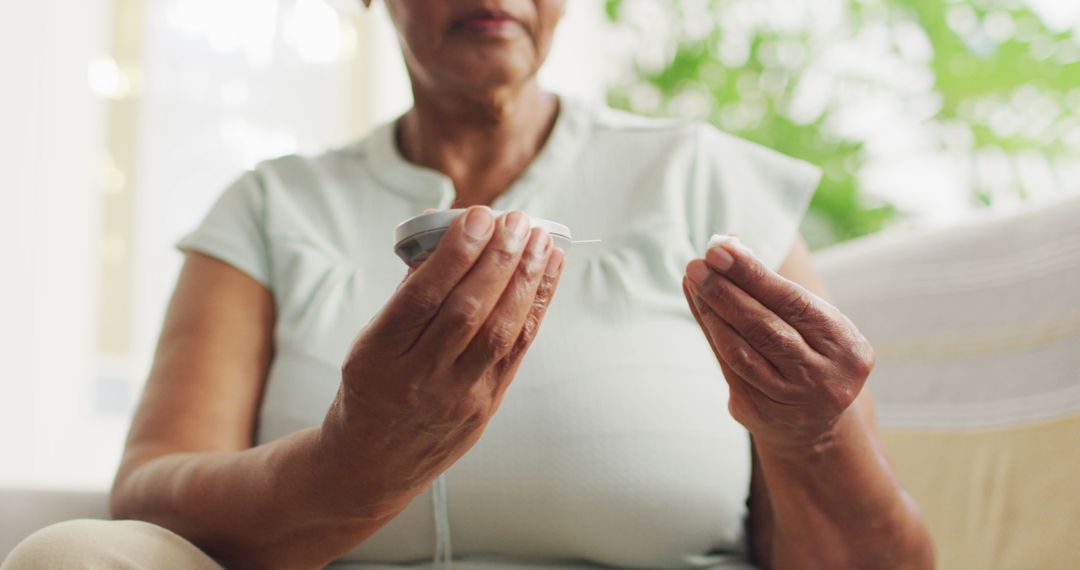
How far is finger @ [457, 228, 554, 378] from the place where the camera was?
593 millimetres

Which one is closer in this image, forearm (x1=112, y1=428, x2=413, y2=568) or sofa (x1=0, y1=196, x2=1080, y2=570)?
forearm (x1=112, y1=428, x2=413, y2=568)

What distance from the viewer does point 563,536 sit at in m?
0.85

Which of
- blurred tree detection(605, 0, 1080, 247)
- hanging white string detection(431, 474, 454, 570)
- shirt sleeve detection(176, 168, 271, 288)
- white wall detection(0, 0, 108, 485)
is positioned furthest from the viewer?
white wall detection(0, 0, 108, 485)

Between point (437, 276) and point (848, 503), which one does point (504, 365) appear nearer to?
point (437, 276)

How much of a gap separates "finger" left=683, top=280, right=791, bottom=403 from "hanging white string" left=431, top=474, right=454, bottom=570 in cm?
30

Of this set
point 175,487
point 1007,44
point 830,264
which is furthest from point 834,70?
point 175,487

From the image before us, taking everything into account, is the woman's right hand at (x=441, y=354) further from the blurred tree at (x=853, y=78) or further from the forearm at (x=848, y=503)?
the blurred tree at (x=853, y=78)

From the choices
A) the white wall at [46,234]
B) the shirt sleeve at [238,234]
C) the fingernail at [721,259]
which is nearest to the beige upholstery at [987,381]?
the fingernail at [721,259]

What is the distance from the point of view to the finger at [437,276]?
56cm

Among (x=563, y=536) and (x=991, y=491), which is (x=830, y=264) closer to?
(x=991, y=491)

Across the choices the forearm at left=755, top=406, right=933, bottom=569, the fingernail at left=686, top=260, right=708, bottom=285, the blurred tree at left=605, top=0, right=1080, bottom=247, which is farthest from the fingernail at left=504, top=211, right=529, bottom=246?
the blurred tree at left=605, top=0, right=1080, bottom=247

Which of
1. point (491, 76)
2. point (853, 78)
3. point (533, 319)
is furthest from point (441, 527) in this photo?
point (853, 78)

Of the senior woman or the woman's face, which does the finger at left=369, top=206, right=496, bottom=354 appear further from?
the woman's face

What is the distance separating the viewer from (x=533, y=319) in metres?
0.64
